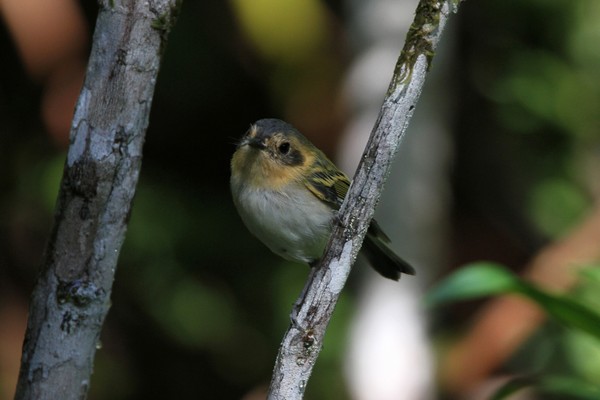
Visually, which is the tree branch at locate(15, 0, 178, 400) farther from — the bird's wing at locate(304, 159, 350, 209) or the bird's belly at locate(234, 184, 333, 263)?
the bird's wing at locate(304, 159, 350, 209)

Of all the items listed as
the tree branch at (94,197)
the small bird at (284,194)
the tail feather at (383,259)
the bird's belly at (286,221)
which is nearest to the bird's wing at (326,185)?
the small bird at (284,194)

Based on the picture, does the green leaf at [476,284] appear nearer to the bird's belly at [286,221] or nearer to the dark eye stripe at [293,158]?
the bird's belly at [286,221]

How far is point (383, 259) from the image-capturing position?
3865 mm

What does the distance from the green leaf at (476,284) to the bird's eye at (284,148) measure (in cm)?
122

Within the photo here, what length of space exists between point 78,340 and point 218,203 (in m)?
3.34

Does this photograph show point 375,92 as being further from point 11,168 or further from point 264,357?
point 11,168

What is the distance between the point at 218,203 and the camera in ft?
18.4

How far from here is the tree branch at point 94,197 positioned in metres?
2.21

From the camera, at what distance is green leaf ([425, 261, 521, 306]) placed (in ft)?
8.30

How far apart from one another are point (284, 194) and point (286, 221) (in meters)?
0.15

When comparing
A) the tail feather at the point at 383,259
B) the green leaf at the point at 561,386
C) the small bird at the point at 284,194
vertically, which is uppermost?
the small bird at the point at 284,194

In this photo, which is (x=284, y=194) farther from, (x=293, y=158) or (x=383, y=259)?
(x=383, y=259)

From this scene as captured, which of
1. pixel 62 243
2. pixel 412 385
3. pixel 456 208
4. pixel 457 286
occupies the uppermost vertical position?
pixel 456 208

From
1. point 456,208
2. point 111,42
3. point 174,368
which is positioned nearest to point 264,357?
point 174,368
